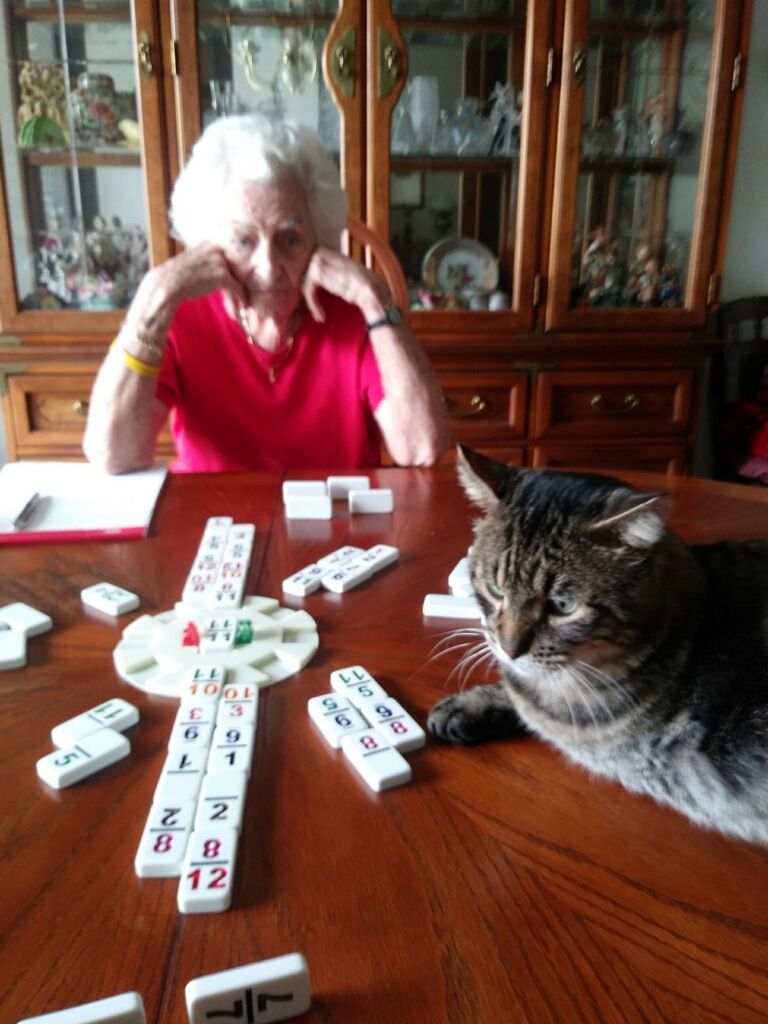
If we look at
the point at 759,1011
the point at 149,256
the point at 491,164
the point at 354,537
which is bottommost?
the point at 759,1011

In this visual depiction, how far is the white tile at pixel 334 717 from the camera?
0.68m

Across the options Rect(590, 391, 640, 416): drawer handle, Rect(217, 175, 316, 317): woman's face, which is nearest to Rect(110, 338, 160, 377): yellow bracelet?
Rect(217, 175, 316, 317): woman's face

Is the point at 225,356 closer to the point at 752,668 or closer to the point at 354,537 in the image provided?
the point at 354,537

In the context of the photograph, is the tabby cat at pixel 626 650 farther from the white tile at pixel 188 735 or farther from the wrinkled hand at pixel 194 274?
the wrinkled hand at pixel 194 274

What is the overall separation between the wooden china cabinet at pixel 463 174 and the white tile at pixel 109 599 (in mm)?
1582

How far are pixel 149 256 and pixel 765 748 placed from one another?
2.22 meters

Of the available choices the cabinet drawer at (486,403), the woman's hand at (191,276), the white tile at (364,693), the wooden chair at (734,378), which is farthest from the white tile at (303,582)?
the wooden chair at (734,378)

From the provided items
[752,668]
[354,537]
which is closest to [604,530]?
[752,668]

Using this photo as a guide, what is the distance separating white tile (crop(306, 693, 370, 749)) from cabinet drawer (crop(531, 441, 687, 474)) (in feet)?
6.19

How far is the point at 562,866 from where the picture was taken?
0.56 metres

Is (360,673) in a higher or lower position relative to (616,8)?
lower

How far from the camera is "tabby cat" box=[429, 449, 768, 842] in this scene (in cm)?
65

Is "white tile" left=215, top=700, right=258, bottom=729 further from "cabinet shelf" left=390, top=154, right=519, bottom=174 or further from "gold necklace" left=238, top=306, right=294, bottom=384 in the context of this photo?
"cabinet shelf" left=390, top=154, right=519, bottom=174

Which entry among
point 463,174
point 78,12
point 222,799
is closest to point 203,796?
point 222,799
